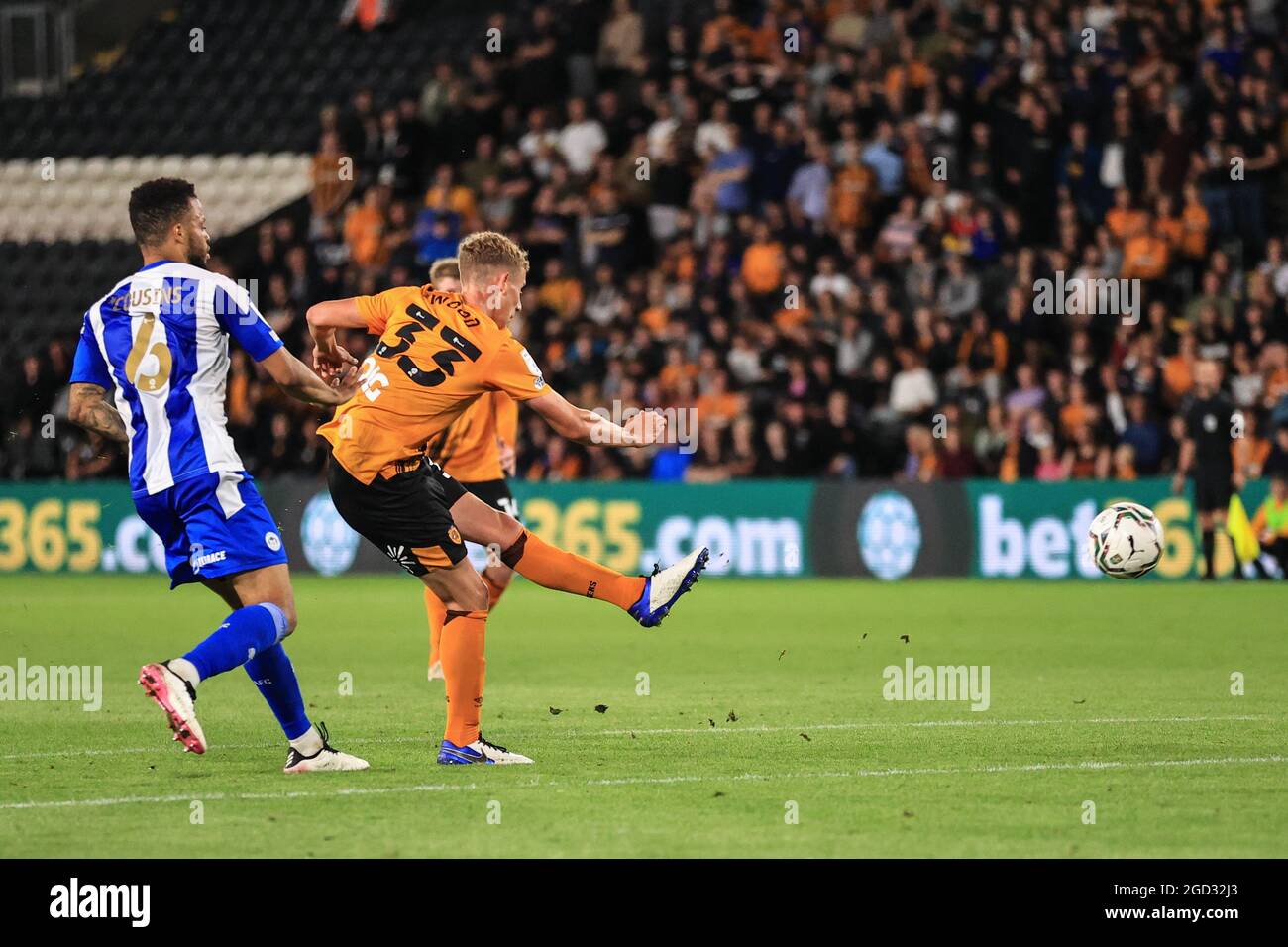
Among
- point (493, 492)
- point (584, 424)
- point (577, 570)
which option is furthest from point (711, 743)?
point (493, 492)

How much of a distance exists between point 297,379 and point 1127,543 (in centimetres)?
614

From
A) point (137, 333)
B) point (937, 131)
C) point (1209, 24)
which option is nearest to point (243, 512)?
point (137, 333)

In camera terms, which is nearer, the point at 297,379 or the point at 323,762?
the point at 297,379

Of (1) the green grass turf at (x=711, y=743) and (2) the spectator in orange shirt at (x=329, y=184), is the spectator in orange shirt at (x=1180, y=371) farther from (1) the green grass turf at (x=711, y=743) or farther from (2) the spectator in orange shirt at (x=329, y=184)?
(2) the spectator in orange shirt at (x=329, y=184)

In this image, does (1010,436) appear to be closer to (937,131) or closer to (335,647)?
(937,131)

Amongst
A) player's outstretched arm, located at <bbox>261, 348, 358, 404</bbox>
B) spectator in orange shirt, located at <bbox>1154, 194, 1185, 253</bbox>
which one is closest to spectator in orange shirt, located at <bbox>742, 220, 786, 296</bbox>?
spectator in orange shirt, located at <bbox>1154, 194, 1185, 253</bbox>

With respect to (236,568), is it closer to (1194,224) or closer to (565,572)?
(565,572)

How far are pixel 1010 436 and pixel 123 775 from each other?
14135 mm

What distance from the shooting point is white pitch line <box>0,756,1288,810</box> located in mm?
7402

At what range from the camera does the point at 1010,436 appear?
20922 mm

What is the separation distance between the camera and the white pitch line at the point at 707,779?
7402 millimetres

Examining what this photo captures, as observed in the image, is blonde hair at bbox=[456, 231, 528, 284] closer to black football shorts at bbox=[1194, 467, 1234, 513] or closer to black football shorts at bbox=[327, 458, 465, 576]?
black football shorts at bbox=[327, 458, 465, 576]

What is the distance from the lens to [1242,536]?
19.8 meters

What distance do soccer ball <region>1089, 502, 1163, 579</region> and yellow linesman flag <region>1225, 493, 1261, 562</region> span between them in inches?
299
